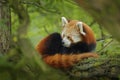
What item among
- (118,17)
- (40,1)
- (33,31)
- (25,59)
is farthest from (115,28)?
(33,31)

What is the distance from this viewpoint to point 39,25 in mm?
4719

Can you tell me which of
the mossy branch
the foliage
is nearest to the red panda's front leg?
the foliage

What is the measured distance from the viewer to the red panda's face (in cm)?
404

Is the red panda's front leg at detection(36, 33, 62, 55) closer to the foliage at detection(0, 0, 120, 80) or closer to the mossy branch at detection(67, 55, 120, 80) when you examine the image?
the foliage at detection(0, 0, 120, 80)

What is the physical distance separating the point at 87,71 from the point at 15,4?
49.7 inches

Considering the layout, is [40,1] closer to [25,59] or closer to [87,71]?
[87,71]

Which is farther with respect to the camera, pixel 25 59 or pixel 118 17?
pixel 25 59

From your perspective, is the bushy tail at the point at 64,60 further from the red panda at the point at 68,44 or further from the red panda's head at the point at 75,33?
the red panda's head at the point at 75,33

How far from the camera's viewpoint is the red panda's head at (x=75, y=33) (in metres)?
4.01

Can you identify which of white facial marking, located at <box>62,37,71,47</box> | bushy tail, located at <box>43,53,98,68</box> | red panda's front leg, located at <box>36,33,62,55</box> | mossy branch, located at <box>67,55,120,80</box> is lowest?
white facial marking, located at <box>62,37,71,47</box>

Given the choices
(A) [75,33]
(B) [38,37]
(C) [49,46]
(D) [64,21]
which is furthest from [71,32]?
(B) [38,37]

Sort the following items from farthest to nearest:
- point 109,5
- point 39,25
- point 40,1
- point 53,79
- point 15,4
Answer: point 39,25, point 40,1, point 15,4, point 53,79, point 109,5

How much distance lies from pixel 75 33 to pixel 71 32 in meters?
0.06

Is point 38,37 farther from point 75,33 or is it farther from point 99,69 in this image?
point 99,69
